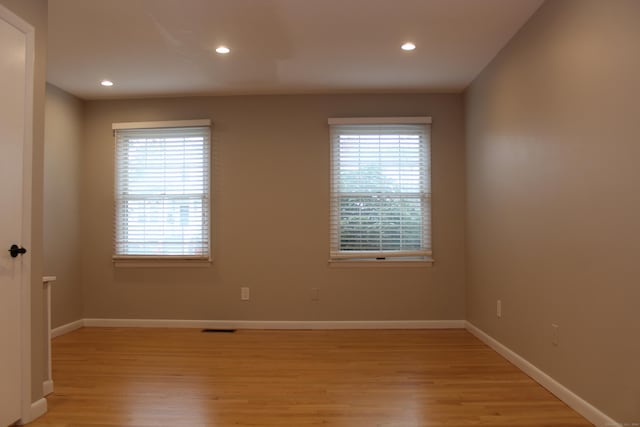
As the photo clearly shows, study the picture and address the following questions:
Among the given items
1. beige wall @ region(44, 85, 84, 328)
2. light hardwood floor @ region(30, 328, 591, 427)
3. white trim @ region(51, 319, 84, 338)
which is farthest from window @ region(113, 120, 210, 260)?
light hardwood floor @ region(30, 328, 591, 427)

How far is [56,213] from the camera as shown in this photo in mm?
4379

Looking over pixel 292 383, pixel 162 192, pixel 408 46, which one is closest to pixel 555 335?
pixel 292 383

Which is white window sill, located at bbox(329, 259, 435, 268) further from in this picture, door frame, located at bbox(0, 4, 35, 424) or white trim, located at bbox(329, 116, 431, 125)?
door frame, located at bbox(0, 4, 35, 424)

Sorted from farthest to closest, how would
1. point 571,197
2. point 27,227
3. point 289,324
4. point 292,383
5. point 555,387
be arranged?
point 289,324
point 292,383
point 555,387
point 571,197
point 27,227

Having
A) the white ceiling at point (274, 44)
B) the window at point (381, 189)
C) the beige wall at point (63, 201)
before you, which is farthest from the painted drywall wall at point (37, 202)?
the window at point (381, 189)

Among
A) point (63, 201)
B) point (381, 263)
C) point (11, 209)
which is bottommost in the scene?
point (381, 263)

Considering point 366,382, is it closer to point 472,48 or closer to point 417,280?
point 417,280

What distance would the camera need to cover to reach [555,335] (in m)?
2.73

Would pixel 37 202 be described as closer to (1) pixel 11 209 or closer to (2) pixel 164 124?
(1) pixel 11 209

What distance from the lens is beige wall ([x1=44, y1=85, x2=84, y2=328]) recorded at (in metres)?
4.27

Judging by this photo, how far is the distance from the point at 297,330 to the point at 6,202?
2.98 meters

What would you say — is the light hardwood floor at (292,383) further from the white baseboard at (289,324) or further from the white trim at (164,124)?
the white trim at (164,124)

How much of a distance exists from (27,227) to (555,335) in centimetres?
332

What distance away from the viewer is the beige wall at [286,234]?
180 inches
